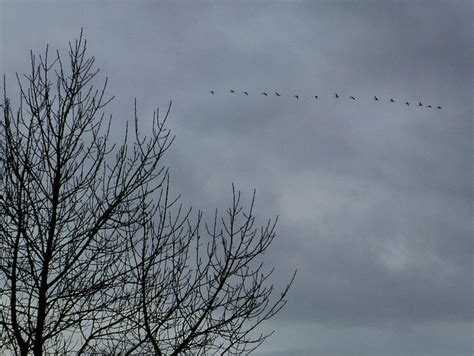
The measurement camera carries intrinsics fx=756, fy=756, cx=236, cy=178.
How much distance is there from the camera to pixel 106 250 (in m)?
10.1

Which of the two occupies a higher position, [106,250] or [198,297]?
[106,250]

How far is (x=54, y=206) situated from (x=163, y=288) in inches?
70.7

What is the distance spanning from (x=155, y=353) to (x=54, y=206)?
7.66ft

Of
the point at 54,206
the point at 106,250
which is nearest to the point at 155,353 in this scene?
the point at 106,250

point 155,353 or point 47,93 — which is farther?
point 47,93

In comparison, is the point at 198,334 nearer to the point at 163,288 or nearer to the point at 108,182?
the point at 163,288

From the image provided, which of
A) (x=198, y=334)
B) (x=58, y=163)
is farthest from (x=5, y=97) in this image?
(x=198, y=334)

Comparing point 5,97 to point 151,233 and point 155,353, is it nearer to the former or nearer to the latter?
point 151,233

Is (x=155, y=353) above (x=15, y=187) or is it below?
below

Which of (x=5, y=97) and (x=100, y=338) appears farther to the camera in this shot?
(x=5, y=97)

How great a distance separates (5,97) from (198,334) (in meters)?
4.20

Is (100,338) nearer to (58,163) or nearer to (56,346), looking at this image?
(56,346)

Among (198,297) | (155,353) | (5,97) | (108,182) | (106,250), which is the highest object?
(5,97)

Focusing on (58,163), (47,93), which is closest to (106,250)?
(58,163)
